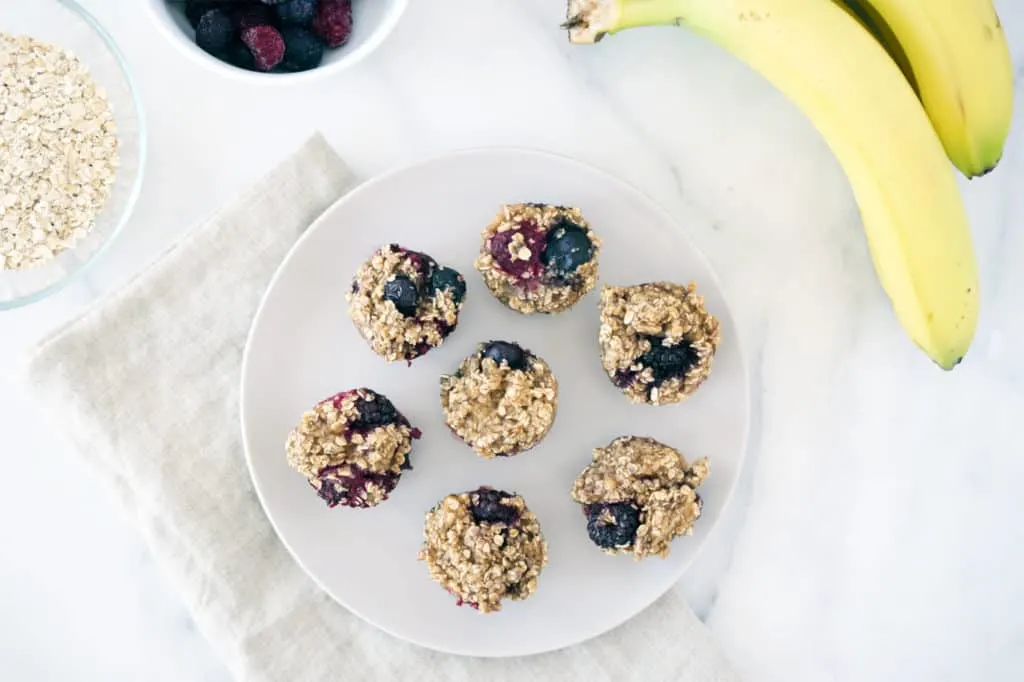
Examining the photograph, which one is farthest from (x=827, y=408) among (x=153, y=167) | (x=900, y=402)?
(x=153, y=167)

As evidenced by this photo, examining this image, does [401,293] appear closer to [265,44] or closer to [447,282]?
[447,282]

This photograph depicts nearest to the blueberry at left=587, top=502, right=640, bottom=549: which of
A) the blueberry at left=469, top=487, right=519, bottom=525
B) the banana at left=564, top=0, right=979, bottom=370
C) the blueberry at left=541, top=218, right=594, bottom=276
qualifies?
the blueberry at left=469, top=487, right=519, bottom=525

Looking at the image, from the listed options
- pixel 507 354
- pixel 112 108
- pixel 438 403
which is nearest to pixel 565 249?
pixel 507 354

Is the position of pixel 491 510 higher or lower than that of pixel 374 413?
lower

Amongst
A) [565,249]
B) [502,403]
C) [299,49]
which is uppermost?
[299,49]

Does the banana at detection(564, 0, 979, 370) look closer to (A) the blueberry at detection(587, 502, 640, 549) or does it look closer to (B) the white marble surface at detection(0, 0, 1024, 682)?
(B) the white marble surface at detection(0, 0, 1024, 682)

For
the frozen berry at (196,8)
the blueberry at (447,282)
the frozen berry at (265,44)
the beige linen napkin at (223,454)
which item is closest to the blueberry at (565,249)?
the blueberry at (447,282)
